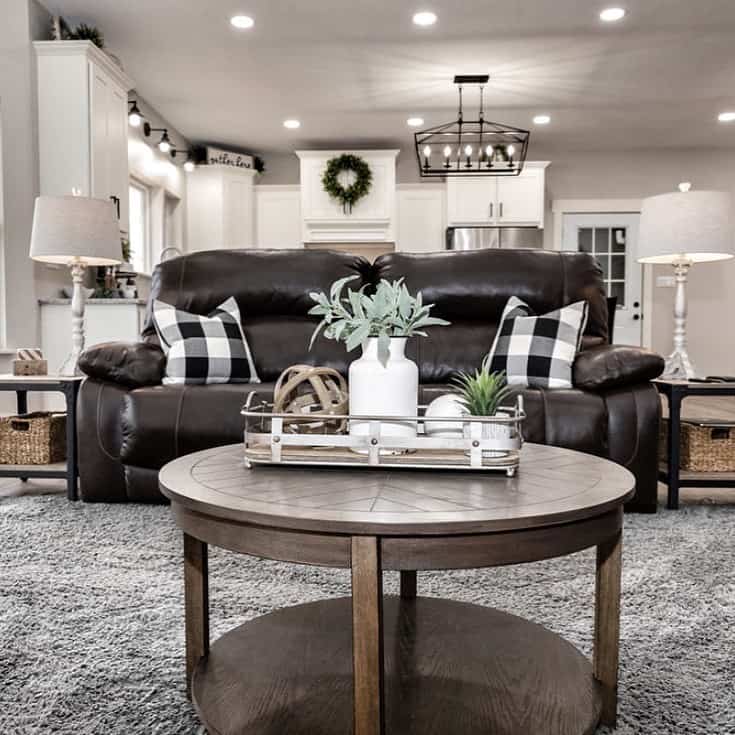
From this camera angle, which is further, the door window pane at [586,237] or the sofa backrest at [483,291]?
the door window pane at [586,237]

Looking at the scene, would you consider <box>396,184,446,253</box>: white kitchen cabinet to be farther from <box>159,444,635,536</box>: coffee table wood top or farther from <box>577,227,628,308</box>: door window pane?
<box>159,444,635,536</box>: coffee table wood top

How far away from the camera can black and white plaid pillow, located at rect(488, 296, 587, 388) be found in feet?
9.14

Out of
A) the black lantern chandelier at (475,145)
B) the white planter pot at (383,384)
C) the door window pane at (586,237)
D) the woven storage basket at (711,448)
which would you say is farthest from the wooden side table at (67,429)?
the door window pane at (586,237)

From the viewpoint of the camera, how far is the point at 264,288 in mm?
3244

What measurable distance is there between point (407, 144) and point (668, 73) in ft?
9.13

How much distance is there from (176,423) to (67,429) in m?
0.51

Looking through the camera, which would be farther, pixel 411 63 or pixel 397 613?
pixel 411 63

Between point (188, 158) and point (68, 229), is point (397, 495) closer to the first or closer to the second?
point (68, 229)

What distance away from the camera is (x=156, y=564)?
2004 millimetres

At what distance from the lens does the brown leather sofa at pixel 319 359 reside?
2566 millimetres

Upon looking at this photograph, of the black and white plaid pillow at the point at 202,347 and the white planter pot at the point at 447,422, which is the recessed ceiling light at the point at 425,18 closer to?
the black and white plaid pillow at the point at 202,347

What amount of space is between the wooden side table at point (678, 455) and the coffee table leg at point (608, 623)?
68.2 inches

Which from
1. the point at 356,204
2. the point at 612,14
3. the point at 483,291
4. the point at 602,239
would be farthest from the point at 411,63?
the point at 602,239

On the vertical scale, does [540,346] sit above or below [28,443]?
above
